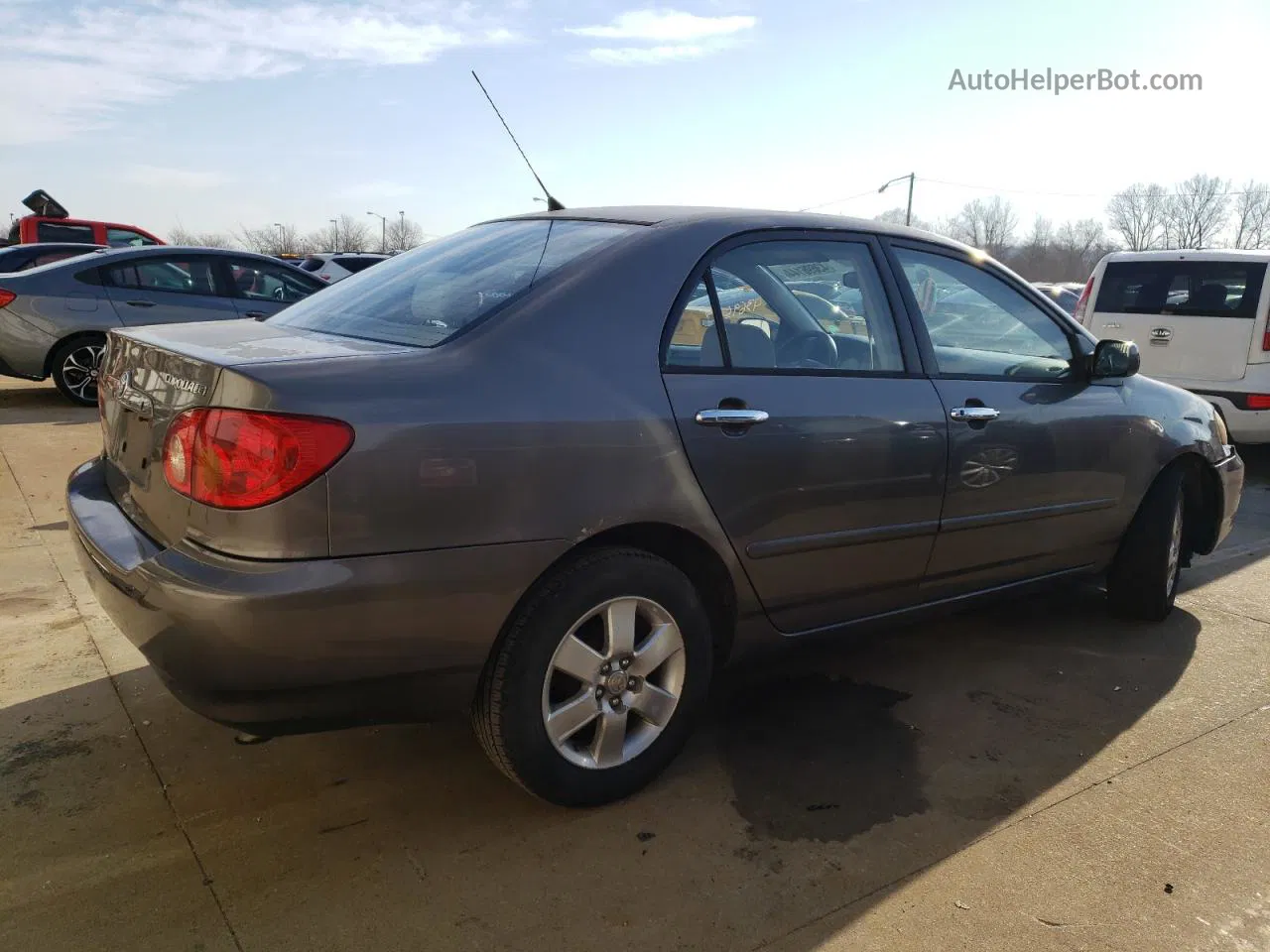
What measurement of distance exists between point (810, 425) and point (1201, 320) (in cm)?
663

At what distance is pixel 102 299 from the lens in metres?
8.59

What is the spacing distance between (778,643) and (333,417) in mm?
1535

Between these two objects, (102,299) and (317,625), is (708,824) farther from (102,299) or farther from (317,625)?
(102,299)

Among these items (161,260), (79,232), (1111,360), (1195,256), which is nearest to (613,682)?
(1111,360)

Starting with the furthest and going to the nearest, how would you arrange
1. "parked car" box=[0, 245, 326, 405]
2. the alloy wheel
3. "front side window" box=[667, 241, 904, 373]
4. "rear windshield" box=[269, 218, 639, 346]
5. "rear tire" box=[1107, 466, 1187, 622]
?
"parked car" box=[0, 245, 326, 405]
"rear tire" box=[1107, 466, 1187, 622]
"front side window" box=[667, 241, 904, 373]
"rear windshield" box=[269, 218, 639, 346]
the alloy wheel

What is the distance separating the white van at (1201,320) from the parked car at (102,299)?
736 cm

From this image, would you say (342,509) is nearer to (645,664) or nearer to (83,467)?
(645,664)

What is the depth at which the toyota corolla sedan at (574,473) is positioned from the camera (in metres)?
2.12

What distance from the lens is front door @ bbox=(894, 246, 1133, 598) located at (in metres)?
3.29

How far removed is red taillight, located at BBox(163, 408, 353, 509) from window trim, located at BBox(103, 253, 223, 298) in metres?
7.55

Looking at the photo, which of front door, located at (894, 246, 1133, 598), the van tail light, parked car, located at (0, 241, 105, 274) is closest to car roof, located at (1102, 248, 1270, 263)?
the van tail light

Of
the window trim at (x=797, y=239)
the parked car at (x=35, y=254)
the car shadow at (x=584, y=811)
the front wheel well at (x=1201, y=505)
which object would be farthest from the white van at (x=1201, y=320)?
the parked car at (x=35, y=254)

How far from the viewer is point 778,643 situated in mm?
3004

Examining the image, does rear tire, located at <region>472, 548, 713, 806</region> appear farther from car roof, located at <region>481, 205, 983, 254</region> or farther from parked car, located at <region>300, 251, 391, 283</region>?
parked car, located at <region>300, 251, 391, 283</region>
